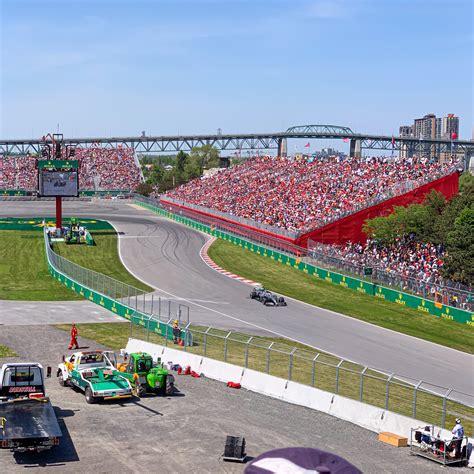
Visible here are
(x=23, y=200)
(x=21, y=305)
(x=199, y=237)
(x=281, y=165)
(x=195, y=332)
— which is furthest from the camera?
(x=23, y=200)

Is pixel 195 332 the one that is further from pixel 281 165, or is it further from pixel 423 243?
pixel 281 165

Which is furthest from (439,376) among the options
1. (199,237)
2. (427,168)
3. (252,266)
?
(199,237)

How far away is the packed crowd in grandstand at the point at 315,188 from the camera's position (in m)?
68.0

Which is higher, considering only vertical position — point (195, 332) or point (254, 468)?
point (254, 468)

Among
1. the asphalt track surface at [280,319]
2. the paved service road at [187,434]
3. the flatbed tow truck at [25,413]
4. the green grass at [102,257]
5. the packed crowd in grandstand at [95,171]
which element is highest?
the packed crowd in grandstand at [95,171]

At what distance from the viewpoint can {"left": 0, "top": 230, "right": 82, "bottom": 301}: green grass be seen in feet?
164

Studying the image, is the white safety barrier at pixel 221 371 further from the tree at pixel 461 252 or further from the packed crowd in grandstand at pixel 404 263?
the tree at pixel 461 252

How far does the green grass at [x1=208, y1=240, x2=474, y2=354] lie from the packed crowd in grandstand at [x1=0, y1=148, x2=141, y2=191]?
92.7 metres

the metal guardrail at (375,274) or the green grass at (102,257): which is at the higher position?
the metal guardrail at (375,274)

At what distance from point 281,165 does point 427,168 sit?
80.4 feet

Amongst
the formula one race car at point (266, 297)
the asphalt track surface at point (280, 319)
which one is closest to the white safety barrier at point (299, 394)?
the asphalt track surface at point (280, 319)

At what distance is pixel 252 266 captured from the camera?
202 feet

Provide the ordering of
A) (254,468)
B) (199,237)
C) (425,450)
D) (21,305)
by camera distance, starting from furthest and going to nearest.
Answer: (199,237)
(21,305)
(425,450)
(254,468)

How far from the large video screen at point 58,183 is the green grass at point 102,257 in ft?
15.9
